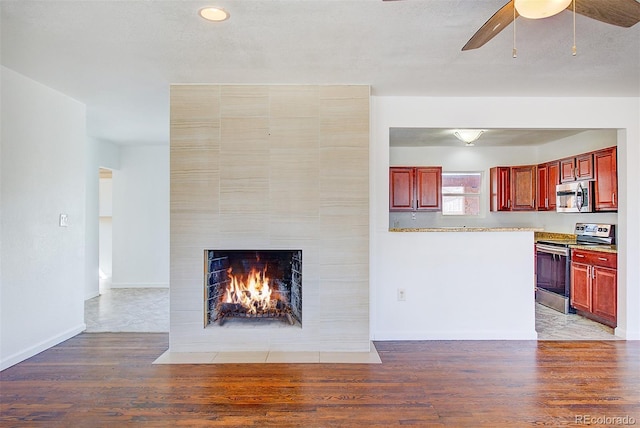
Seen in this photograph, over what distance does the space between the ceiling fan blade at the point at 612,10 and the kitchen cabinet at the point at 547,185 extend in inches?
170

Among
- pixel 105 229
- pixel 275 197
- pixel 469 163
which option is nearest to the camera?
pixel 275 197

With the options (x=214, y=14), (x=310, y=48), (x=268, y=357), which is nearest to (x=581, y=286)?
(x=268, y=357)

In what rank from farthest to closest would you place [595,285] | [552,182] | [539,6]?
[552,182]
[595,285]
[539,6]

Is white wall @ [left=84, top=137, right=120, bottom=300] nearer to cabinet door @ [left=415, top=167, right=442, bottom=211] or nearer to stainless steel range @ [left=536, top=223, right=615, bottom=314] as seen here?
cabinet door @ [left=415, top=167, right=442, bottom=211]

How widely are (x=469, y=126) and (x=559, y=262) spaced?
2.52 metres

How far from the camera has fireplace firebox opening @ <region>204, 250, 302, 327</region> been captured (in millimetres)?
3738

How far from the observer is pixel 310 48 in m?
2.83

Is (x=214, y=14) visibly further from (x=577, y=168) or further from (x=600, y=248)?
(x=577, y=168)

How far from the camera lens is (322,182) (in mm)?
3613

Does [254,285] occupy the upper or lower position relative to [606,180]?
lower

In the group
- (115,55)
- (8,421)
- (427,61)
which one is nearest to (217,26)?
(115,55)

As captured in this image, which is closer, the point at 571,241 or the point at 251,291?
the point at 251,291

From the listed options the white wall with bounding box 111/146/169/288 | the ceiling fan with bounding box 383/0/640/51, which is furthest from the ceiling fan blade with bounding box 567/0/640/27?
the white wall with bounding box 111/146/169/288

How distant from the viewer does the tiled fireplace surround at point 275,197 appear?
360cm
